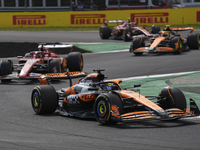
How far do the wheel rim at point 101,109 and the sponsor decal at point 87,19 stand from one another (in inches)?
1096

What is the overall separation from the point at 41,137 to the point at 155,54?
14749mm

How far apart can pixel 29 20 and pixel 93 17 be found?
5.60 meters

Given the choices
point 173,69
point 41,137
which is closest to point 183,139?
point 41,137

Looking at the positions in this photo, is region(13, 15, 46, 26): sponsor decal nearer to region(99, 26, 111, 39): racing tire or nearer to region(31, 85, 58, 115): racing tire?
region(99, 26, 111, 39): racing tire

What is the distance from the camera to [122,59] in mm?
20188

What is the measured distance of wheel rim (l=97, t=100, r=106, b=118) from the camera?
8.16m

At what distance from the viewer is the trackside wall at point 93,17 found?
3403cm

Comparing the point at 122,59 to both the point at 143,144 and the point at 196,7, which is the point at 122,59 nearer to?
the point at 143,144

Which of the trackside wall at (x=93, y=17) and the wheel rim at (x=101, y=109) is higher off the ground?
the trackside wall at (x=93, y=17)

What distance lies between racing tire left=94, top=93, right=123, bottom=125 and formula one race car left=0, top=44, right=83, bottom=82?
254 inches

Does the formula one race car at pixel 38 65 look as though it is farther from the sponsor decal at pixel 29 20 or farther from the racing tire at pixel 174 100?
the sponsor decal at pixel 29 20

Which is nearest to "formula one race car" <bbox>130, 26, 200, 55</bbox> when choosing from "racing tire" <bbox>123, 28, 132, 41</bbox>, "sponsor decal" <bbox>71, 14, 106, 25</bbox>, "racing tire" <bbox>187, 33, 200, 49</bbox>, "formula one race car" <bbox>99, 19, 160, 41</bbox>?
"racing tire" <bbox>187, 33, 200, 49</bbox>

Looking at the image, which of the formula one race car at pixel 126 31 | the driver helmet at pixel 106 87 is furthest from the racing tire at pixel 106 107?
the formula one race car at pixel 126 31

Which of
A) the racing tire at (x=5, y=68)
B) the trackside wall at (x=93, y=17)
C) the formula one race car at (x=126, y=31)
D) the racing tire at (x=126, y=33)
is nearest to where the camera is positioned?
the racing tire at (x=5, y=68)
